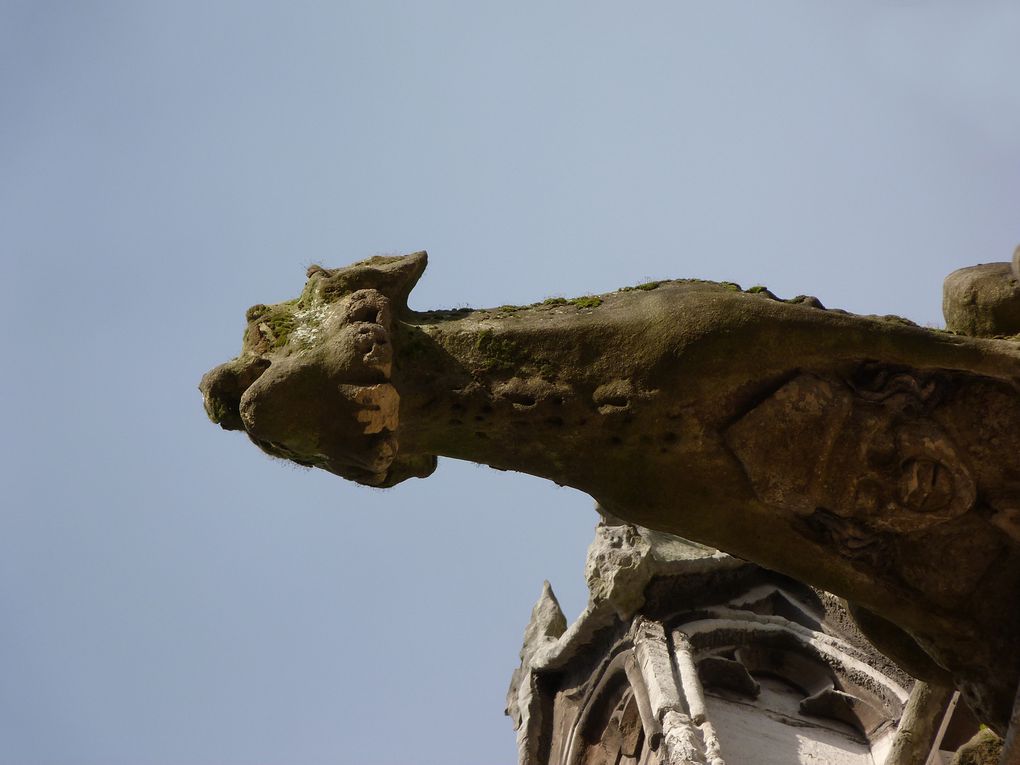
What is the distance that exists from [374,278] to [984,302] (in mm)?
2506

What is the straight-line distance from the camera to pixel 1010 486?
563 centimetres

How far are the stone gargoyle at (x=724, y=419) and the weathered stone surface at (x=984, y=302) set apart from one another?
0.11ft

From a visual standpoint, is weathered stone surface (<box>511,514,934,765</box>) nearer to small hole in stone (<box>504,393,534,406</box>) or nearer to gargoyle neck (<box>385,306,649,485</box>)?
gargoyle neck (<box>385,306,649,485</box>)

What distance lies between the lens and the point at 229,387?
580 cm

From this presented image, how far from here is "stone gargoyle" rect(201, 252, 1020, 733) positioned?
5492mm

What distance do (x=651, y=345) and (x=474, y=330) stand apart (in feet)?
2.48

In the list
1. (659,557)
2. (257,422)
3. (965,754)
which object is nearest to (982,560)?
(965,754)

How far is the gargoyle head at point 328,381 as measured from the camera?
18.0 feet

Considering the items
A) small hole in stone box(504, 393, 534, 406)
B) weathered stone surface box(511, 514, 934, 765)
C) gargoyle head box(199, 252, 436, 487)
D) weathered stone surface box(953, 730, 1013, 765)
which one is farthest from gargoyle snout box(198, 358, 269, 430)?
weathered stone surface box(511, 514, 934, 765)

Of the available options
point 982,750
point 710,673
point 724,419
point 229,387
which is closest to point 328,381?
point 229,387

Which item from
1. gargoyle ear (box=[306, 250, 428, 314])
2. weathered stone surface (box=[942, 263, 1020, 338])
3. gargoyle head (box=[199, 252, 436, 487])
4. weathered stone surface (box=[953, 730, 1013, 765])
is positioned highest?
weathered stone surface (box=[942, 263, 1020, 338])

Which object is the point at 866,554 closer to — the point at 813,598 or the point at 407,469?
the point at 407,469

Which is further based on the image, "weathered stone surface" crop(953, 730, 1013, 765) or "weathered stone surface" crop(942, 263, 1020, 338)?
"weathered stone surface" crop(953, 730, 1013, 765)

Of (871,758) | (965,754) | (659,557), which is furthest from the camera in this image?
(659,557)
